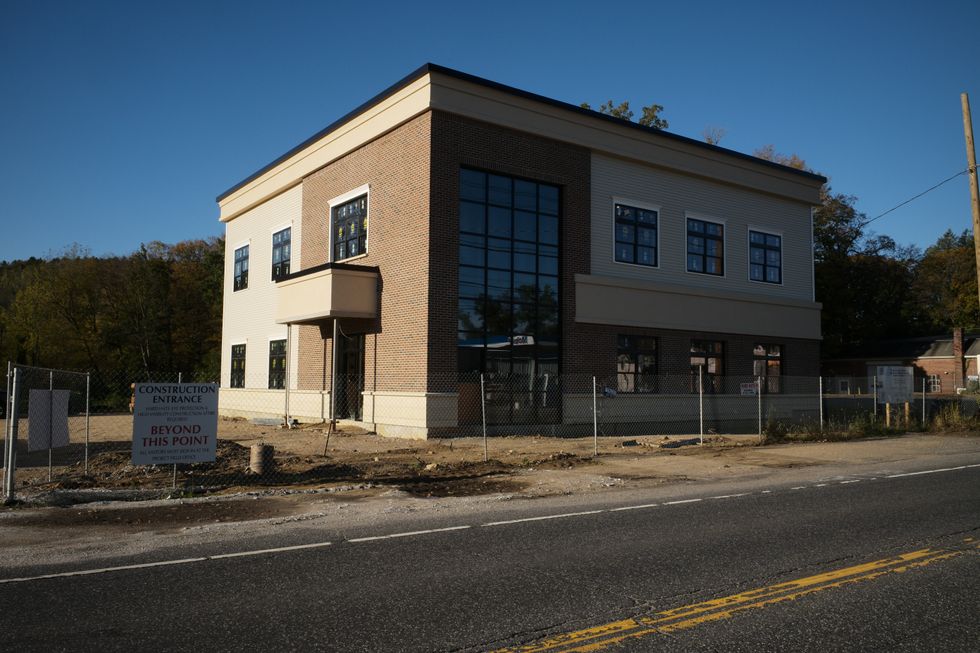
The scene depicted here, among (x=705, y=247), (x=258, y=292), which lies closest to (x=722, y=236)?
(x=705, y=247)

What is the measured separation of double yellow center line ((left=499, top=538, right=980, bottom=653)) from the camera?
16.3 ft

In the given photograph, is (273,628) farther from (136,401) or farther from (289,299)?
(289,299)

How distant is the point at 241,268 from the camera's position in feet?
113

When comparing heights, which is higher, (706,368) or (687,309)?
(687,309)

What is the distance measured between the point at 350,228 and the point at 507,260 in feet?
19.5

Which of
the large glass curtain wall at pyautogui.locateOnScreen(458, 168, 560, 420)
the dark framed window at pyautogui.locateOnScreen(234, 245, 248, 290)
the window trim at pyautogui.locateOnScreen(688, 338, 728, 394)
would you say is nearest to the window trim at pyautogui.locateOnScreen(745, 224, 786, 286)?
the window trim at pyautogui.locateOnScreen(688, 338, 728, 394)

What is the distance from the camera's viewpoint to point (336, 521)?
9883mm

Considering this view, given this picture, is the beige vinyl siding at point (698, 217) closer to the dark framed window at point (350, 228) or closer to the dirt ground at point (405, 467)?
the dirt ground at point (405, 467)

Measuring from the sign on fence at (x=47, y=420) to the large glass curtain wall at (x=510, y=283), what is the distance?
437 inches

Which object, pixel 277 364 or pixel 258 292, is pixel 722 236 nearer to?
pixel 277 364

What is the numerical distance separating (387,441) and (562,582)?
14.8 metres

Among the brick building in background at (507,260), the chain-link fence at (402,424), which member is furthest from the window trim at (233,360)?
the brick building in background at (507,260)

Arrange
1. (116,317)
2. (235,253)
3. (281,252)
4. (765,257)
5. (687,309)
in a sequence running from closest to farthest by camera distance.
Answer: (687,309) → (765,257) → (281,252) → (235,253) → (116,317)

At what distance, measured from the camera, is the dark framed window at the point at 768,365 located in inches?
1154
